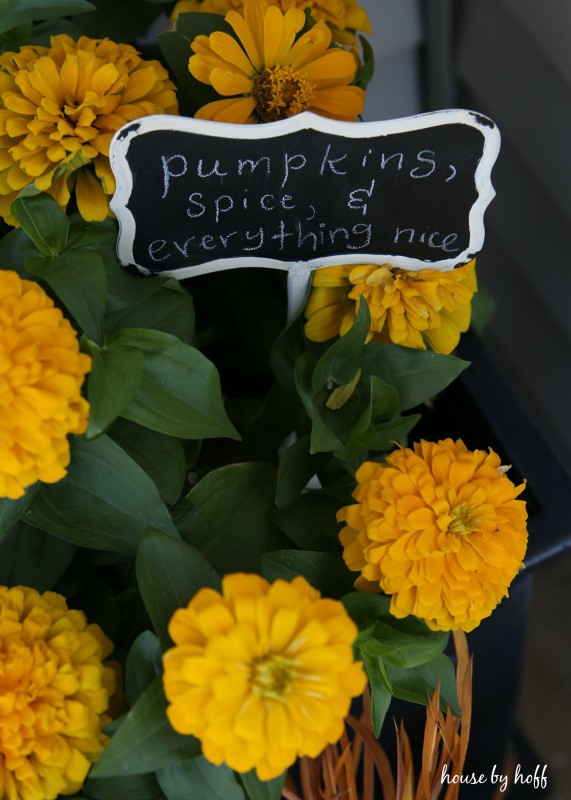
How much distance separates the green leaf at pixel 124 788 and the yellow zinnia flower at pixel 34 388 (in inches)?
7.4

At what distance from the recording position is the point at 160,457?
557 mm

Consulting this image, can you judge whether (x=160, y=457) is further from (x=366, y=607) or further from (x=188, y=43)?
(x=188, y=43)

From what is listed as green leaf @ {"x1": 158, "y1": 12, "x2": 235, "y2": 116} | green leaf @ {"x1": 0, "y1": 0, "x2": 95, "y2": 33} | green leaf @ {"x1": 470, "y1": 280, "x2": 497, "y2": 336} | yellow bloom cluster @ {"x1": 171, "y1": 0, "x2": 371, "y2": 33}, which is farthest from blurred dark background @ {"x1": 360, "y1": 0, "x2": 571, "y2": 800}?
green leaf @ {"x1": 0, "y1": 0, "x2": 95, "y2": 33}

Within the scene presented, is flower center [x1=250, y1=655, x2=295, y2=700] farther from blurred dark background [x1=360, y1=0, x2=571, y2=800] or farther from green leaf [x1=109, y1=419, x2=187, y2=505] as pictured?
blurred dark background [x1=360, y1=0, x2=571, y2=800]

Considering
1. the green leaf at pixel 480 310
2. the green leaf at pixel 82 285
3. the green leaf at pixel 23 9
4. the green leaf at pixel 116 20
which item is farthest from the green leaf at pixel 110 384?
the green leaf at pixel 480 310

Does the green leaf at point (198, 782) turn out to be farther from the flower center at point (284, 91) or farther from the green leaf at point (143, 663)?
the flower center at point (284, 91)

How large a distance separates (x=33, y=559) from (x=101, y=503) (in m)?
0.09

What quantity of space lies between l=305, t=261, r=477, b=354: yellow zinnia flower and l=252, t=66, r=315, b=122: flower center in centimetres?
11

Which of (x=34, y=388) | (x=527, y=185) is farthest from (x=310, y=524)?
(x=527, y=185)

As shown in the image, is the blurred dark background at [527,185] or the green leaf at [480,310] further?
the blurred dark background at [527,185]

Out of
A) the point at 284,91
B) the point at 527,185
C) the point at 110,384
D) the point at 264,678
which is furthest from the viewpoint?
the point at 527,185

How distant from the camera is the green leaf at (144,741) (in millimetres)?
427

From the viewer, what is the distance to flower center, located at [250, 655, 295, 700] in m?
0.37

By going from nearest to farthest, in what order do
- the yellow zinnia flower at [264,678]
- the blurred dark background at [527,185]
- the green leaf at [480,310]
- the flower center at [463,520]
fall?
1. the yellow zinnia flower at [264,678]
2. the flower center at [463,520]
3. the green leaf at [480,310]
4. the blurred dark background at [527,185]
